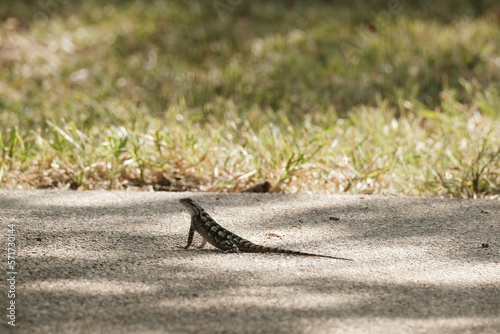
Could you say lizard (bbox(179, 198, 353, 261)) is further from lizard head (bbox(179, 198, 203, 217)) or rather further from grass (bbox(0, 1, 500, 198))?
grass (bbox(0, 1, 500, 198))

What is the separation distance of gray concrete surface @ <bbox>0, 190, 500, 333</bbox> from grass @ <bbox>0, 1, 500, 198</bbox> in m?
0.58

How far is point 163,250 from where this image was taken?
3.32m

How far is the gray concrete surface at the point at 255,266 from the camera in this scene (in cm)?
251

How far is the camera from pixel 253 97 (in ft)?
24.2

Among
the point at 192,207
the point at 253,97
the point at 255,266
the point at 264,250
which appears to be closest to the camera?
the point at 255,266

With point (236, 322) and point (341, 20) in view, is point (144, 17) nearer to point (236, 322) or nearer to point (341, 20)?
point (341, 20)

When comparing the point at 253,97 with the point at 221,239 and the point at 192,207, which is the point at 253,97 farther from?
the point at 221,239

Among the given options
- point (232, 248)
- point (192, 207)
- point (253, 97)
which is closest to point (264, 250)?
point (232, 248)

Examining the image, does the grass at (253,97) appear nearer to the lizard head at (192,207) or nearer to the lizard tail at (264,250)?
the lizard head at (192,207)

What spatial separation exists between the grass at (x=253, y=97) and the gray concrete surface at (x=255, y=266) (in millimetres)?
580

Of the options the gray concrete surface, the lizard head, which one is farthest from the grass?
the lizard head

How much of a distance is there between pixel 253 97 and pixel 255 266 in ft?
14.5

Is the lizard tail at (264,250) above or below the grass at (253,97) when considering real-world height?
below

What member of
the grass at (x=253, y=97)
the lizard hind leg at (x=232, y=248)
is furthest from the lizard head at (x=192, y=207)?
the grass at (x=253, y=97)
